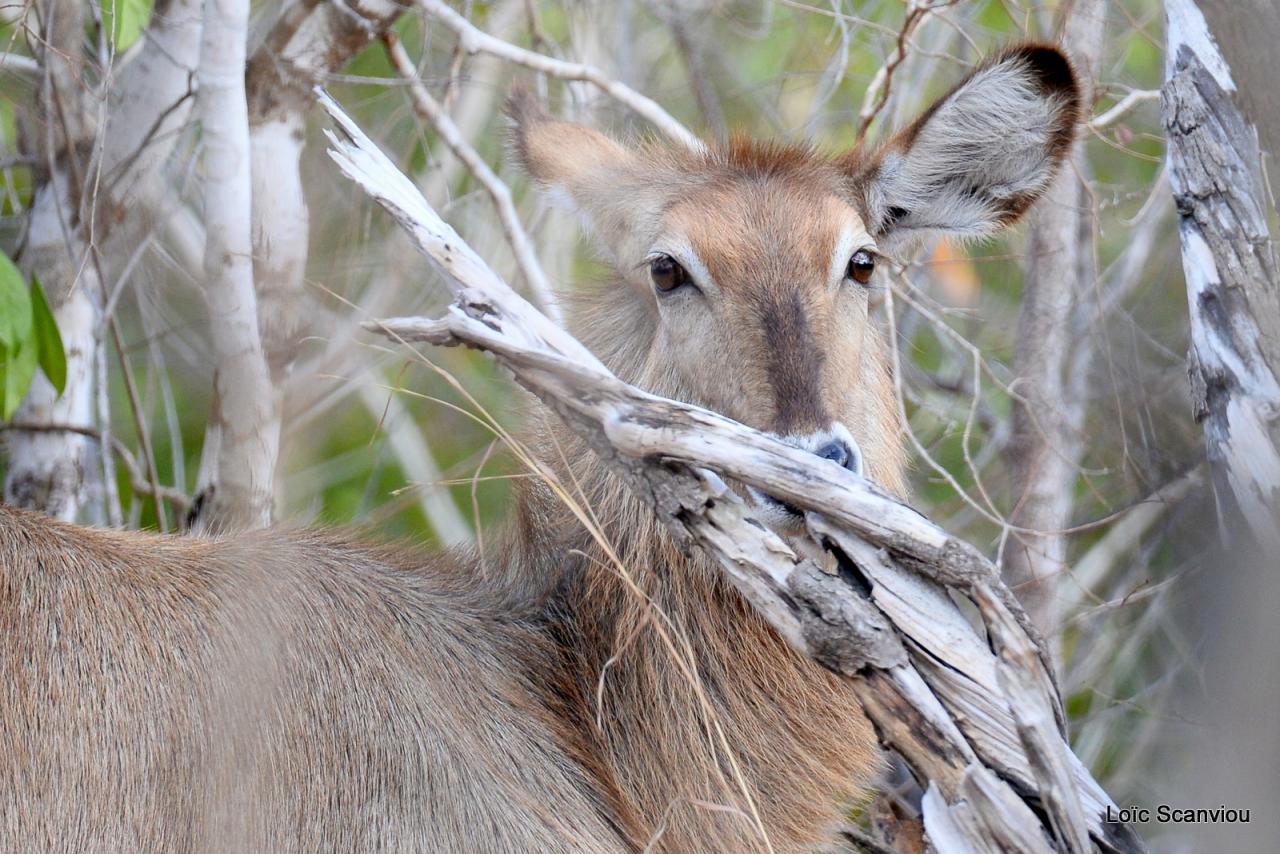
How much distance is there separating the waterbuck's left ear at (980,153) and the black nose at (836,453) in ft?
4.19

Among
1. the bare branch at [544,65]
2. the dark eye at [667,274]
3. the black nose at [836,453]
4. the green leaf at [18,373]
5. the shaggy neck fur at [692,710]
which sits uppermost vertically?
the bare branch at [544,65]

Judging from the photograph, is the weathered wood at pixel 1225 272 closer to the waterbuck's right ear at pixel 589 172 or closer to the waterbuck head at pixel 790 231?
the waterbuck head at pixel 790 231

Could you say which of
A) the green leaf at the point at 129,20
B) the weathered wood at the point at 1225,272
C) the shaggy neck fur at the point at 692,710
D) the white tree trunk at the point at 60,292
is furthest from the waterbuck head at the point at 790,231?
the white tree trunk at the point at 60,292

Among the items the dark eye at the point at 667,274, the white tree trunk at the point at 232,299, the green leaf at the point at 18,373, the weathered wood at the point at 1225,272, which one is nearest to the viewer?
the weathered wood at the point at 1225,272

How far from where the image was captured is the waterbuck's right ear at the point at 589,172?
4344 mm

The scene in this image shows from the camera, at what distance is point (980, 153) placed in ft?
14.1

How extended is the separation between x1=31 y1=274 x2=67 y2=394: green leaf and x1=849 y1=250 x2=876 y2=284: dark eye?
269 centimetres

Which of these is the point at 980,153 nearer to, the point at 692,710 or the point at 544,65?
the point at 544,65

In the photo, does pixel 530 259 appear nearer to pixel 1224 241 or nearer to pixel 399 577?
pixel 399 577

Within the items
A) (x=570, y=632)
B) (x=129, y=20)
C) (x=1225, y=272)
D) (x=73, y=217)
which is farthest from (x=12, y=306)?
(x=1225, y=272)

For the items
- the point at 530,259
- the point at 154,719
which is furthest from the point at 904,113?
the point at 154,719

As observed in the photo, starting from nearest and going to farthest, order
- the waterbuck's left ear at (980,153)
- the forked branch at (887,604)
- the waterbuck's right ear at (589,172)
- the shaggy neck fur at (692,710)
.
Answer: the forked branch at (887,604) < the shaggy neck fur at (692,710) < the waterbuck's left ear at (980,153) < the waterbuck's right ear at (589,172)

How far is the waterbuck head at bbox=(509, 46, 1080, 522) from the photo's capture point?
12.2 feet

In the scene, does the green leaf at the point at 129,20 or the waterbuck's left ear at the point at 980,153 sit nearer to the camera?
the waterbuck's left ear at the point at 980,153
